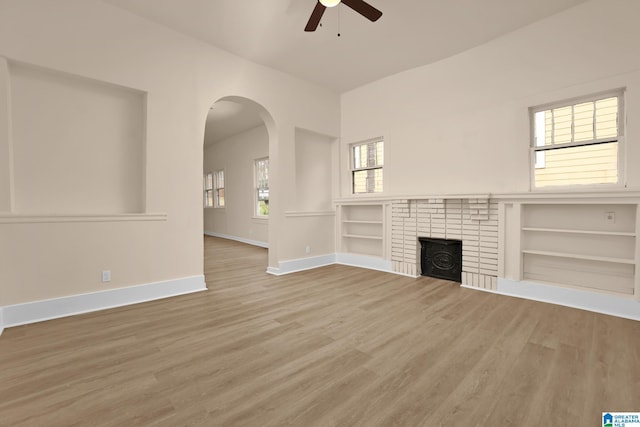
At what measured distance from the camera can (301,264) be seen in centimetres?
500

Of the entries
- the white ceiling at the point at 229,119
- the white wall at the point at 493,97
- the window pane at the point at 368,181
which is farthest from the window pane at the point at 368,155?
the white ceiling at the point at 229,119

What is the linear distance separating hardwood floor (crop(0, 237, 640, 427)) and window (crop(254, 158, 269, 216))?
497 centimetres

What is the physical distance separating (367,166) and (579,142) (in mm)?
2998

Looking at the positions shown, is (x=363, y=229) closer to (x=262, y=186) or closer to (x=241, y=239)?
(x=262, y=186)

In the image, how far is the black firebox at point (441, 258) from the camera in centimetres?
420

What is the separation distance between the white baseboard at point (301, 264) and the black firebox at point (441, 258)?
Answer: 1.74 metres

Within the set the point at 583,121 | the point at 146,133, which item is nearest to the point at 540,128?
the point at 583,121

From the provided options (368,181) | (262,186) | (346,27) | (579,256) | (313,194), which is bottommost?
(579,256)

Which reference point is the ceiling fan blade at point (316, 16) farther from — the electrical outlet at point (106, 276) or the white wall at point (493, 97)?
the electrical outlet at point (106, 276)

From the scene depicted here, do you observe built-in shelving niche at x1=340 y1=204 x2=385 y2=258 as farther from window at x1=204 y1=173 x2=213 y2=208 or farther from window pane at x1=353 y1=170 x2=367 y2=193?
window at x1=204 y1=173 x2=213 y2=208

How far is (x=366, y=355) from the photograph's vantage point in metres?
2.14

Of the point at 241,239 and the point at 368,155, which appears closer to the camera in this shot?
the point at 368,155

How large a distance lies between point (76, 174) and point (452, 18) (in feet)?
15.3

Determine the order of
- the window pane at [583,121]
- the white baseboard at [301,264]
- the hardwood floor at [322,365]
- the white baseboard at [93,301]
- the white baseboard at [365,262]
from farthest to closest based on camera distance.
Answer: the white baseboard at [365,262], the white baseboard at [301,264], the window pane at [583,121], the white baseboard at [93,301], the hardwood floor at [322,365]
